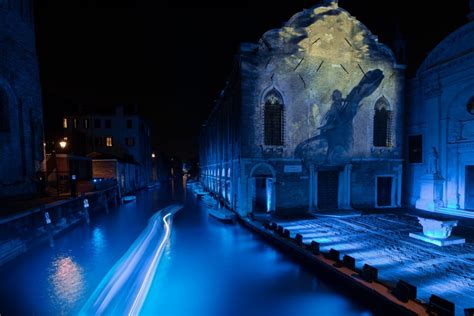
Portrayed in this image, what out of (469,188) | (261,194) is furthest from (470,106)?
(261,194)

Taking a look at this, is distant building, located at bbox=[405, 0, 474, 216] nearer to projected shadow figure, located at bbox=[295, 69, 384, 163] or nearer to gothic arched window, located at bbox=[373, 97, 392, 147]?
gothic arched window, located at bbox=[373, 97, 392, 147]

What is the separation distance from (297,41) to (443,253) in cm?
1619

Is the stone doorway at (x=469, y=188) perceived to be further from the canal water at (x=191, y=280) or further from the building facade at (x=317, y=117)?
the canal water at (x=191, y=280)

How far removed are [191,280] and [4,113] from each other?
1890 cm

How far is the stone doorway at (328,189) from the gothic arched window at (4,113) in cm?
2427

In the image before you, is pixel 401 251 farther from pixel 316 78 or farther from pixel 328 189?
pixel 316 78

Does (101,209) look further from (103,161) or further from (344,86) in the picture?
(344,86)

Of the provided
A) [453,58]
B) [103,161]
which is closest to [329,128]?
[453,58]

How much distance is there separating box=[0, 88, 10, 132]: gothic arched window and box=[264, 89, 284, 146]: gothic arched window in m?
19.2

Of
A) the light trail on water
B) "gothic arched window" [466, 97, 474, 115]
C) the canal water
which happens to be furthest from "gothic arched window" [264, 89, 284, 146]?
"gothic arched window" [466, 97, 474, 115]

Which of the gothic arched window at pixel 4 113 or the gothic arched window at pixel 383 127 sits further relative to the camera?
the gothic arched window at pixel 383 127

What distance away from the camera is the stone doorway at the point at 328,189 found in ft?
64.1

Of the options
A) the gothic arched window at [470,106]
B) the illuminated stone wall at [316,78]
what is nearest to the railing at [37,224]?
the illuminated stone wall at [316,78]

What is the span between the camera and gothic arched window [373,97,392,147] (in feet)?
66.9
